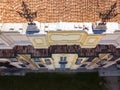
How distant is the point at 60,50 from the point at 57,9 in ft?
19.1

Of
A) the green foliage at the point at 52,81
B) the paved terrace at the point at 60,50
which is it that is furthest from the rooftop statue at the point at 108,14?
the green foliage at the point at 52,81

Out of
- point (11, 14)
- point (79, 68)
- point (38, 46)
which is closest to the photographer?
point (11, 14)

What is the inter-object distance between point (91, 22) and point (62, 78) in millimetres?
18674

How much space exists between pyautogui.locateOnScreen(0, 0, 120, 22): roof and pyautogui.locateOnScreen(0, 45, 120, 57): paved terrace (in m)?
5.03

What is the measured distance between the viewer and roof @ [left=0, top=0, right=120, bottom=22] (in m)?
22.7

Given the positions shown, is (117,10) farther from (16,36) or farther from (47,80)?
(47,80)

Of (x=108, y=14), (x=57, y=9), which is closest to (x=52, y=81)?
(x=57, y=9)

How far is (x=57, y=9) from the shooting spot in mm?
22844

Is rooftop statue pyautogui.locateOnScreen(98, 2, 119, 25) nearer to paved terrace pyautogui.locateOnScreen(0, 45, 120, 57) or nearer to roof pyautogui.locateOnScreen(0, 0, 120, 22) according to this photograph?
roof pyautogui.locateOnScreen(0, 0, 120, 22)

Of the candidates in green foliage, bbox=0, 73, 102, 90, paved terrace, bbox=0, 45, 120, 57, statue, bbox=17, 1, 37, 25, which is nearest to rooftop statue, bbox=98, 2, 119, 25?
paved terrace, bbox=0, 45, 120, 57

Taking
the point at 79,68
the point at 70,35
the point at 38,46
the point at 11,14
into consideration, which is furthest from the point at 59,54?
the point at 79,68

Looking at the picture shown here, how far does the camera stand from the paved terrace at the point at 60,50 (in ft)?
87.0

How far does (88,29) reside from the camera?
2150 cm

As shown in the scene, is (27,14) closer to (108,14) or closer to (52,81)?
(108,14)
